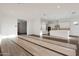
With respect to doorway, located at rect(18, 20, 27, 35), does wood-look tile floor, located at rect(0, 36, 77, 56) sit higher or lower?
lower

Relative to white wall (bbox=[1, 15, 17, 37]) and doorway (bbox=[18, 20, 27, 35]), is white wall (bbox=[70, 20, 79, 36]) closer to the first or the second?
doorway (bbox=[18, 20, 27, 35])

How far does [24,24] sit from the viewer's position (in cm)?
146

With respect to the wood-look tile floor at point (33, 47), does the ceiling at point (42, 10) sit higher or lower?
higher

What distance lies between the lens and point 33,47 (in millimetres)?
1392

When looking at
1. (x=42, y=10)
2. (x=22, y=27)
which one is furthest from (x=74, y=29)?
(x=22, y=27)

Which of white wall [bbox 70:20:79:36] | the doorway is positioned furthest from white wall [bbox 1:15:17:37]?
white wall [bbox 70:20:79:36]

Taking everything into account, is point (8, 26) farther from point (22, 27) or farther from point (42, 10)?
point (42, 10)

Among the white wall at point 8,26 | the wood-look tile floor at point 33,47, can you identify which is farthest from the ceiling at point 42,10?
the wood-look tile floor at point 33,47

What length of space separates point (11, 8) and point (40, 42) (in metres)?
0.60

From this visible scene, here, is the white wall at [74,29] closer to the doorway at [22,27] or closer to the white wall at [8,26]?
the doorway at [22,27]

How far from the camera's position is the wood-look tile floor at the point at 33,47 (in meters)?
1.29

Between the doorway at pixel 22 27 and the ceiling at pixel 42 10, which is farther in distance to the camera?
the doorway at pixel 22 27

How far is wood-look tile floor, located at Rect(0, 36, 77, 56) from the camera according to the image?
129cm

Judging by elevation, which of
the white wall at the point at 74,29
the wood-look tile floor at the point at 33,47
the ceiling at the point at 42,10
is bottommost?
the wood-look tile floor at the point at 33,47
